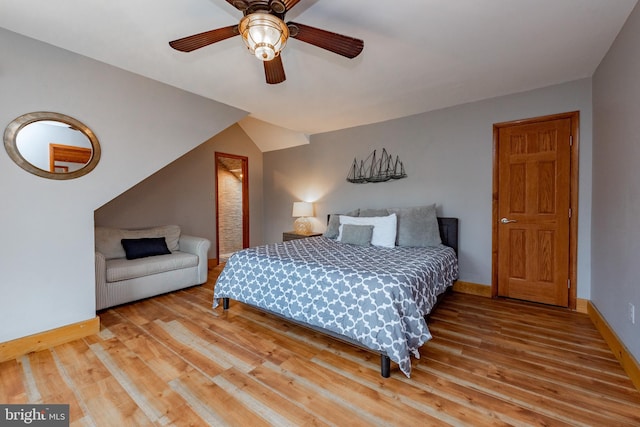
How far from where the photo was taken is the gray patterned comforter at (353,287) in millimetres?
1822

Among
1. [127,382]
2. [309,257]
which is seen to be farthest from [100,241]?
[309,257]

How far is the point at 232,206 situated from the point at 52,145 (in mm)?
3495

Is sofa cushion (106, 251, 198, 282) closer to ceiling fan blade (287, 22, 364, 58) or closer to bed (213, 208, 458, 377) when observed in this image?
bed (213, 208, 458, 377)

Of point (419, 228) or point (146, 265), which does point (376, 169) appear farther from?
point (146, 265)

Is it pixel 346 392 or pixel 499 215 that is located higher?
pixel 499 215

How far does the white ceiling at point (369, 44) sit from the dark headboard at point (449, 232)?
1.45m

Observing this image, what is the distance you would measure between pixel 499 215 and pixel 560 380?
1.87 meters

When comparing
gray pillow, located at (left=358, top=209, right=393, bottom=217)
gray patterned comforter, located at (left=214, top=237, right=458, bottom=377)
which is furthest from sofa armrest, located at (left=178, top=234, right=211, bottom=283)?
gray pillow, located at (left=358, top=209, right=393, bottom=217)

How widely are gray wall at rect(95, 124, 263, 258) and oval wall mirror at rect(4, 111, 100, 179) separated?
1.50 m

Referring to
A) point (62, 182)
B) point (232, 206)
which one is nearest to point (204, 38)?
point (62, 182)

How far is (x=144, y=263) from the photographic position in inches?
126

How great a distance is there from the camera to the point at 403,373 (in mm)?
1870

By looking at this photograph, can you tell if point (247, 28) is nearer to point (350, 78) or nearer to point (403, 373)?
point (350, 78)

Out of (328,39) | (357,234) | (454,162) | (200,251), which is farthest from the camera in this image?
(200,251)
